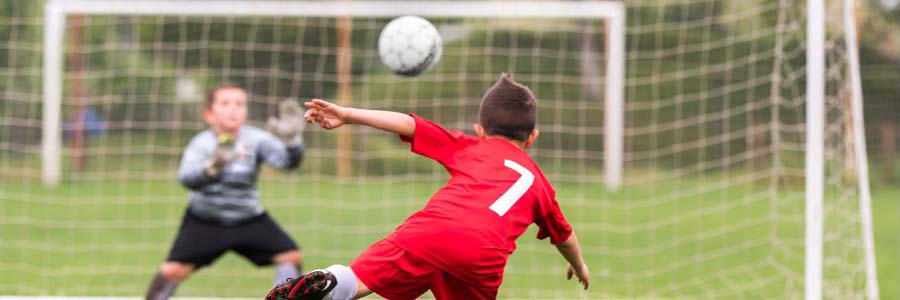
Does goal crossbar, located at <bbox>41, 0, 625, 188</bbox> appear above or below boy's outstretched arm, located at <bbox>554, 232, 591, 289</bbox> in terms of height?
above

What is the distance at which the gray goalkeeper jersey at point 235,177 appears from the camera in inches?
208

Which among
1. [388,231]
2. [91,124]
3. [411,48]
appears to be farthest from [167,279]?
[91,124]

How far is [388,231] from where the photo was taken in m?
10.2

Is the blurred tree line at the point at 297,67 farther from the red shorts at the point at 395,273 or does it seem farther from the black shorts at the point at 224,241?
the red shorts at the point at 395,273

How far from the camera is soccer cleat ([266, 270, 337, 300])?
3.35 m

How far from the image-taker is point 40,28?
40.4ft

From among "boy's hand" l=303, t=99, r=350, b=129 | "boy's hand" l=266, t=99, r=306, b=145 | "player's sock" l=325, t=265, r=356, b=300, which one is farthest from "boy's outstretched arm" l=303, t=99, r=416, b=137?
"boy's hand" l=266, t=99, r=306, b=145

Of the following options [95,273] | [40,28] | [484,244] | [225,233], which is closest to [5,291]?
[95,273]

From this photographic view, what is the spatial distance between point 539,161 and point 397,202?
5.37 feet

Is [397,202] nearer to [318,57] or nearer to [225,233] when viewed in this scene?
[318,57]

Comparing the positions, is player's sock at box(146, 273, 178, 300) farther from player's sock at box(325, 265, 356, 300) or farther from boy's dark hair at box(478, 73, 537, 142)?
boy's dark hair at box(478, 73, 537, 142)

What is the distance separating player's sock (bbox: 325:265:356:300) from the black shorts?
1897 millimetres

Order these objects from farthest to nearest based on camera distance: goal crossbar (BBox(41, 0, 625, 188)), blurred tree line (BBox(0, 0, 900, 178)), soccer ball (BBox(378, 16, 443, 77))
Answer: blurred tree line (BBox(0, 0, 900, 178))
goal crossbar (BBox(41, 0, 625, 188))
soccer ball (BBox(378, 16, 443, 77))

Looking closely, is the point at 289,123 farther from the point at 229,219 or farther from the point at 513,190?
the point at 513,190
